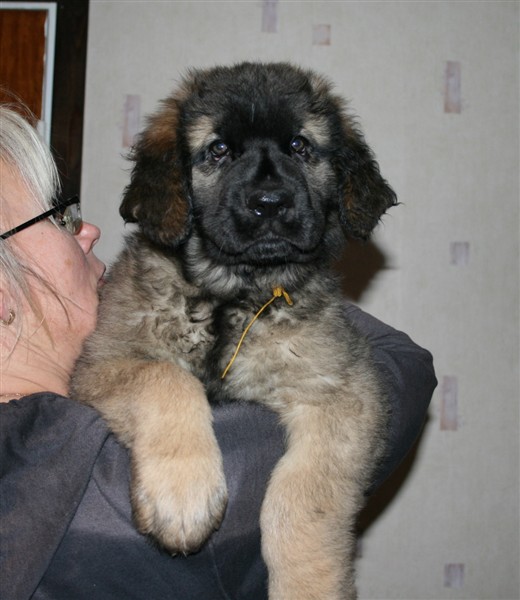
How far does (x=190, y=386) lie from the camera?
1.52m

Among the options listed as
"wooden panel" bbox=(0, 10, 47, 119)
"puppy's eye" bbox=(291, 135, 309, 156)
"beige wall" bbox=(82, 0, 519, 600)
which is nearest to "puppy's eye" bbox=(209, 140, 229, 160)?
"puppy's eye" bbox=(291, 135, 309, 156)

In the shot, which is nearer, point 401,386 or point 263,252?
point 263,252

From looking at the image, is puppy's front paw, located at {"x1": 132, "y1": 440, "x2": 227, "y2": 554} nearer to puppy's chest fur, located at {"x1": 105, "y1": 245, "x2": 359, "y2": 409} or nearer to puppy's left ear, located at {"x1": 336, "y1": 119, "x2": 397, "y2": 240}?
puppy's chest fur, located at {"x1": 105, "y1": 245, "x2": 359, "y2": 409}

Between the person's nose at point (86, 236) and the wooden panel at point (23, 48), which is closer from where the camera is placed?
the person's nose at point (86, 236)

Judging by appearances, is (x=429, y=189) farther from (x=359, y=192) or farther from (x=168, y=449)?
(x=168, y=449)

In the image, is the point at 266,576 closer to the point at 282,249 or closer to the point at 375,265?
the point at 282,249

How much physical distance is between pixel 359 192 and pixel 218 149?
419 millimetres

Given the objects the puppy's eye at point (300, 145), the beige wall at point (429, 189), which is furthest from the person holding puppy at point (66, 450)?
the beige wall at point (429, 189)

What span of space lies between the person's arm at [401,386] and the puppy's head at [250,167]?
14.8 inches

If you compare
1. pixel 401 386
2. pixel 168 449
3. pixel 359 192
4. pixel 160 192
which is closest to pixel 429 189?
pixel 359 192

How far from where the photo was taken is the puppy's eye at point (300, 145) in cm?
185

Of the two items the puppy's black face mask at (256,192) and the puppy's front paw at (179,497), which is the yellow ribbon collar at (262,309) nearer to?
the puppy's black face mask at (256,192)

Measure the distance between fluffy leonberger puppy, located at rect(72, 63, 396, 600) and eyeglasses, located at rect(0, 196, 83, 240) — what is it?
172 millimetres

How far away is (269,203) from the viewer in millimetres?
1693
